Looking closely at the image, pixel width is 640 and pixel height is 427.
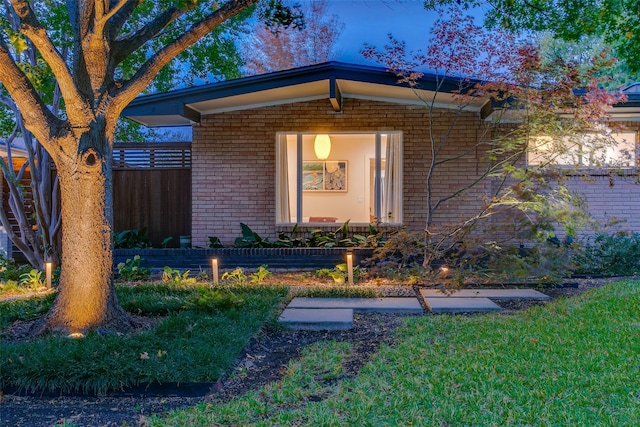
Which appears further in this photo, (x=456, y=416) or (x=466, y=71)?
(x=466, y=71)

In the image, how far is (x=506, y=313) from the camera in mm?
6055

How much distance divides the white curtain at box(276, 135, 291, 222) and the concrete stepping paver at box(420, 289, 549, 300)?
369 cm

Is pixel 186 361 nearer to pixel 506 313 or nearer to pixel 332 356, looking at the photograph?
pixel 332 356

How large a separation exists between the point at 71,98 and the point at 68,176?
2.40 ft

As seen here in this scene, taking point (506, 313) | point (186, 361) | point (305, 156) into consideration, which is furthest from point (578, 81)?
point (305, 156)

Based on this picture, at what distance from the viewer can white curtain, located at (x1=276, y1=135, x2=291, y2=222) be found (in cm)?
1020

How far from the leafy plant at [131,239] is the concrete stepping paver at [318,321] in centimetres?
502

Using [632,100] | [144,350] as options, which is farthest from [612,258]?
[144,350]

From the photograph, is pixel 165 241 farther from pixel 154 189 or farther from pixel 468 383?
pixel 468 383

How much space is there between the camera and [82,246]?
5.01 m

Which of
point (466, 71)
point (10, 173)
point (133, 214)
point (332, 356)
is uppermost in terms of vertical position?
point (466, 71)

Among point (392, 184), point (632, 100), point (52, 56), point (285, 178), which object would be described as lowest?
point (392, 184)

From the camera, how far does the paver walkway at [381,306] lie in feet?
18.1

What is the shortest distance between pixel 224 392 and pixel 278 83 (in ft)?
20.1
